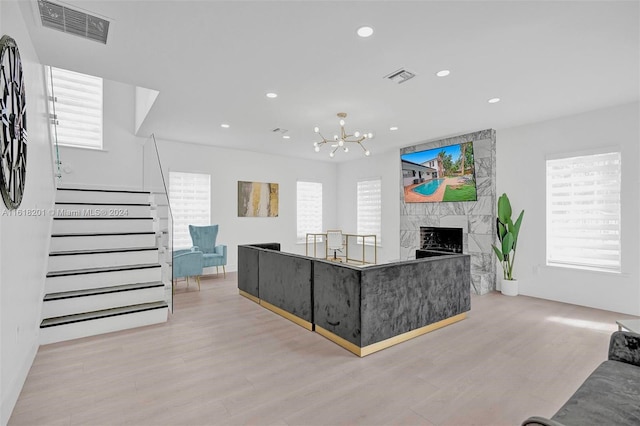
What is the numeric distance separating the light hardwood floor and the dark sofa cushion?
580 mm

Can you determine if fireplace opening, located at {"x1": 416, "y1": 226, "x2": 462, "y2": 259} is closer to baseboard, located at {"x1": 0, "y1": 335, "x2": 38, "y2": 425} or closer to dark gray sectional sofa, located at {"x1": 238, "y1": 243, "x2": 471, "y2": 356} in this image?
dark gray sectional sofa, located at {"x1": 238, "y1": 243, "x2": 471, "y2": 356}

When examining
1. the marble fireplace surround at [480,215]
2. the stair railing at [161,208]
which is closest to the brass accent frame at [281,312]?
the stair railing at [161,208]

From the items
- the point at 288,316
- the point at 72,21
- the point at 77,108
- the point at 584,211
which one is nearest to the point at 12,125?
the point at 72,21

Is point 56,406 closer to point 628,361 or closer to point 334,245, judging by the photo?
point 628,361

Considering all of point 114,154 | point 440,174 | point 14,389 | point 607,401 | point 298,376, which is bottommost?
point 298,376

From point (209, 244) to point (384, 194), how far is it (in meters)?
4.23

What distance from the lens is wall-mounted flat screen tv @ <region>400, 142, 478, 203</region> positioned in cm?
590

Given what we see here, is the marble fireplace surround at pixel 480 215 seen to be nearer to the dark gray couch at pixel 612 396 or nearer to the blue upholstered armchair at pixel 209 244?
the dark gray couch at pixel 612 396

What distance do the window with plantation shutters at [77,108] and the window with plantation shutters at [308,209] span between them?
456 cm

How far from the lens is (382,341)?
312 centimetres

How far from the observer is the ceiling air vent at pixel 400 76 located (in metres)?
3.31

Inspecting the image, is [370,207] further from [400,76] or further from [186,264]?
[400,76]

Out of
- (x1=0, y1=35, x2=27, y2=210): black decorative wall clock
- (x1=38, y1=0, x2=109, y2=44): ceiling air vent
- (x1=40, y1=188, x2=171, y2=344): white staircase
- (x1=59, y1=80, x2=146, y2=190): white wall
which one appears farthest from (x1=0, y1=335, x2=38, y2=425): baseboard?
(x1=59, y1=80, x2=146, y2=190): white wall

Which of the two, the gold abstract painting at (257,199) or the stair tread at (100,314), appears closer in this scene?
the stair tread at (100,314)
